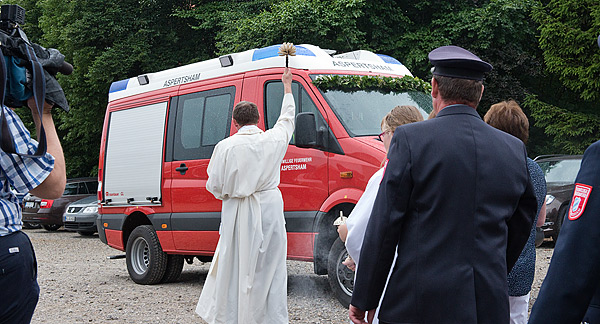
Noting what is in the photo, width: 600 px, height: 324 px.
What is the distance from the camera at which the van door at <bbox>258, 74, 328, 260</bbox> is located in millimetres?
6875

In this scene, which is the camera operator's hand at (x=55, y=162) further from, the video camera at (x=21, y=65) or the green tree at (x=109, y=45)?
the green tree at (x=109, y=45)

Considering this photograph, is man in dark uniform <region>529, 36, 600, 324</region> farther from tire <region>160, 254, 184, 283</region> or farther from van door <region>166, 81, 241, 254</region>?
tire <region>160, 254, 184, 283</region>

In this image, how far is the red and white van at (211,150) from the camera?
22.1ft

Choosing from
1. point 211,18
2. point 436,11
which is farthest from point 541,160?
point 211,18

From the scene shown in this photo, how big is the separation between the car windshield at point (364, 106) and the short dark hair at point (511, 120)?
2892 millimetres

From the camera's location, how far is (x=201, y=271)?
11164 mm

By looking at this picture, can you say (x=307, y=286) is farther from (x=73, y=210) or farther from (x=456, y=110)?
(x=73, y=210)

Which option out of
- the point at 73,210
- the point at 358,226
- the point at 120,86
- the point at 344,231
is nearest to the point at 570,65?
the point at 120,86

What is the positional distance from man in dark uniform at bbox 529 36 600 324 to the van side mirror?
16.2ft

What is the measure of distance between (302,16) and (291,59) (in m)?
10.2

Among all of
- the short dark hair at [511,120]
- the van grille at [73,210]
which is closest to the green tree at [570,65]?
the van grille at [73,210]

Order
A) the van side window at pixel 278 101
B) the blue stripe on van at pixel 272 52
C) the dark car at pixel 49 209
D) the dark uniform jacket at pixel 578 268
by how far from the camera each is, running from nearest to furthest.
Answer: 1. the dark uniform jacket at pixel 578 268
2. the van side window at pixel 278 101
3. the blue stripe on van at pixel 272 52
4. the dark car at pixel 49 209

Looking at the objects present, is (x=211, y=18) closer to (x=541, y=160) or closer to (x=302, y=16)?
(x=302, y=16)

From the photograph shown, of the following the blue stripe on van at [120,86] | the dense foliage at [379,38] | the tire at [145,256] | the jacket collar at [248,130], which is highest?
the dense foliage at [379,38]
